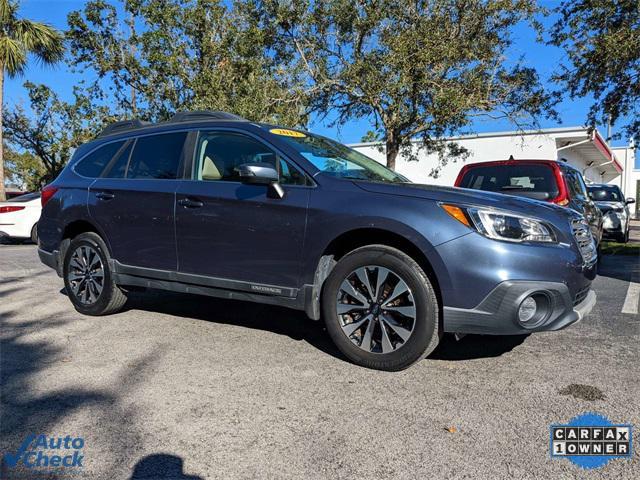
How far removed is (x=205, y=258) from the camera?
4.20 metres

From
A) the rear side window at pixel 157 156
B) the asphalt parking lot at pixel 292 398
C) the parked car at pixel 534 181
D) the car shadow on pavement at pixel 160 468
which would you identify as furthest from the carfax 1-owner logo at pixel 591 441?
the parked car at pixel 534 181

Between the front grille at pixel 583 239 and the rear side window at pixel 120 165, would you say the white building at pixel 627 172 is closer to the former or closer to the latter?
the front grille at pixel 583 239

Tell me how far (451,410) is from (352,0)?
12162 millimetres

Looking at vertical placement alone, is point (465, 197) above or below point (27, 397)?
above

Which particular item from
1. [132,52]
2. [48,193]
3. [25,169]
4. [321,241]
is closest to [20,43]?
[132,52]

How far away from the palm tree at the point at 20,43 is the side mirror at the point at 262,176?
18246 mm

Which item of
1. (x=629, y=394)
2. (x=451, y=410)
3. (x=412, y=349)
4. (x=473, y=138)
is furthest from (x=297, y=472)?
(x=473, y=138)

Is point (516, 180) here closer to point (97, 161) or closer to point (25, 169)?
point (97, 161)

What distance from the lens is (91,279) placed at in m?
5.03

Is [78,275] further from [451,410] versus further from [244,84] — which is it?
[244,84]

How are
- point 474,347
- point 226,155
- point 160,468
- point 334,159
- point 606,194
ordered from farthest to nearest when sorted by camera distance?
point 606,194 → point 226,155 → point 334,159 → point 474,347 → point 160,468

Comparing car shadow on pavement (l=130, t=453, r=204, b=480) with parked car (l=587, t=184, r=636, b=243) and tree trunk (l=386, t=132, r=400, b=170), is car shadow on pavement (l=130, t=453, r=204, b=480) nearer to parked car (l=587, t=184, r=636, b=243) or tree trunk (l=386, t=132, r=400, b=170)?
tree trunk (l=386, t=132, r=400, b=170)

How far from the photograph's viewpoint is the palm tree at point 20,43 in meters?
18.1

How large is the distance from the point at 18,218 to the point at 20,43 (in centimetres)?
956
